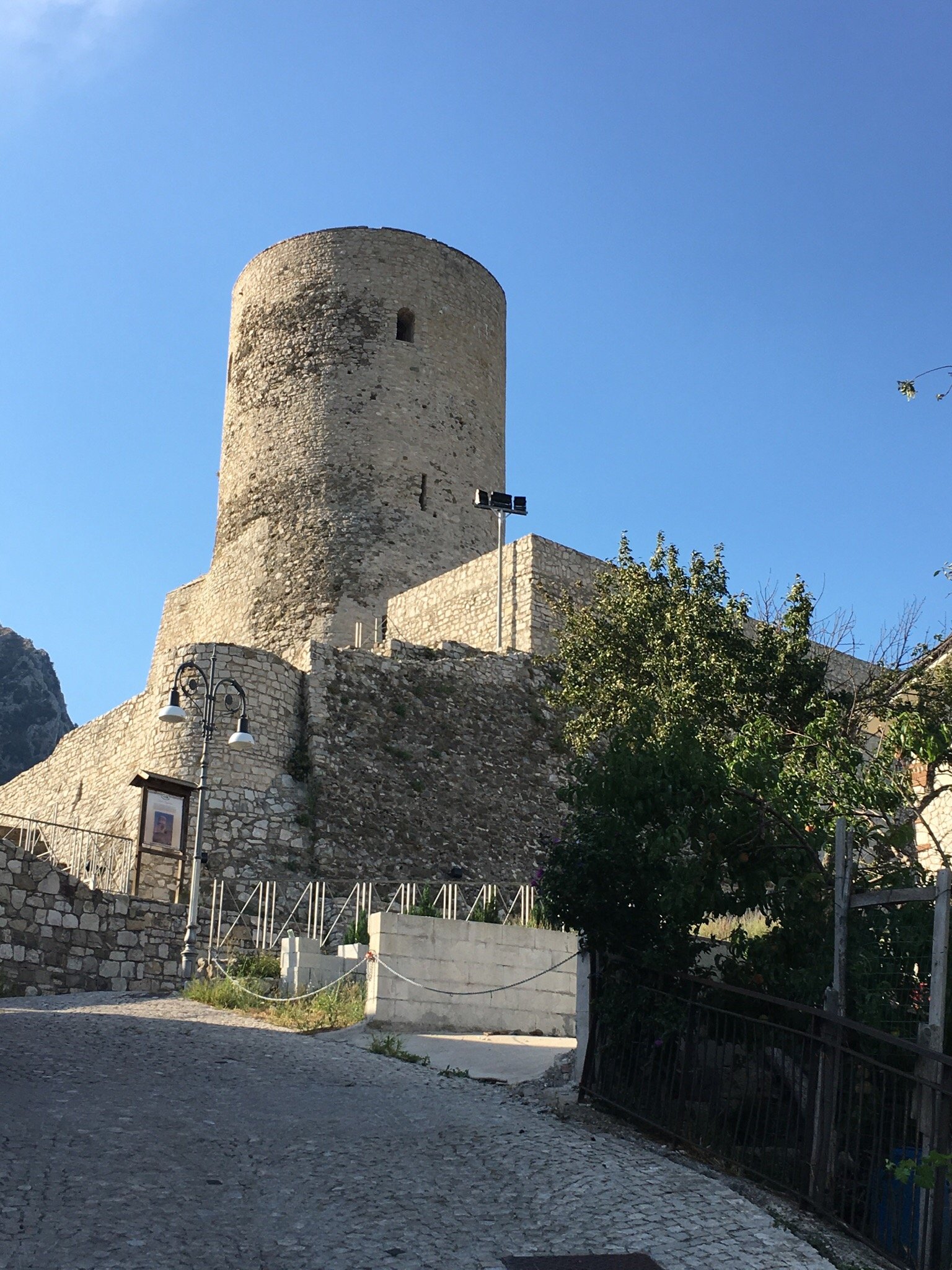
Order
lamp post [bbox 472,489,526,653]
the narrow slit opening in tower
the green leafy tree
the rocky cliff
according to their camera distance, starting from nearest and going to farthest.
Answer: the green leafy tree
lamp post [bbox 472,489,526,653]
the narrow slit opening in tower
the rocky cliff

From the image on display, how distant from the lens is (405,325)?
31078mm

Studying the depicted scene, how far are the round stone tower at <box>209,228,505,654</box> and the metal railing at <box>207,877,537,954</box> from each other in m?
9.48

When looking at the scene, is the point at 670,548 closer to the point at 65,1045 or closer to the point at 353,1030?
the point at 353,1030

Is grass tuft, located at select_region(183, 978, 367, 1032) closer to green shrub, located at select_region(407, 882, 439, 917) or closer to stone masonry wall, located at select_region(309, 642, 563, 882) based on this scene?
green shrub, located at select_region(407, 882, 439, 917)

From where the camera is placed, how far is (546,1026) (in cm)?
1473

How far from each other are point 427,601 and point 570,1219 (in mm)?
19754

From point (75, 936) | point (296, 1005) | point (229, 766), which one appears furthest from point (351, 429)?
point (296, 1005)

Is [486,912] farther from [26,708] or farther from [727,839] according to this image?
[26,708]

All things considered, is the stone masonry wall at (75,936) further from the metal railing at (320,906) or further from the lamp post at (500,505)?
the lamp post at (500,505)

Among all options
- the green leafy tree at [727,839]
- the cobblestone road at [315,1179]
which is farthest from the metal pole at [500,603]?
the cobblestone road at [315,1179]

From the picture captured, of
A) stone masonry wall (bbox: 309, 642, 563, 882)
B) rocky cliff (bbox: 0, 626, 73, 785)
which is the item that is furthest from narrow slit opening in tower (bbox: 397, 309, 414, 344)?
rocky cliff (bbox: 0, 626, 73, 785)

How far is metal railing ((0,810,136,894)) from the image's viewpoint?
1803 cm

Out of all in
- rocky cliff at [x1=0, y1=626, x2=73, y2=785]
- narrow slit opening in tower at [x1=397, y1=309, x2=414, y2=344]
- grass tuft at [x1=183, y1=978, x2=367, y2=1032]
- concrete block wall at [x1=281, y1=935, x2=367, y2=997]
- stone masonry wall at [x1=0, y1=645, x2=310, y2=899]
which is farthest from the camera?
rocky cliff at [x1=0, y1=626, x2=73, y2=785]

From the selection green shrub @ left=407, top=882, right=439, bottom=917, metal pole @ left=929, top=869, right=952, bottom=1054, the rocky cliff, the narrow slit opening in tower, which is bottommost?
green shrub @ left=407, top=882, right=439, bottom=917
